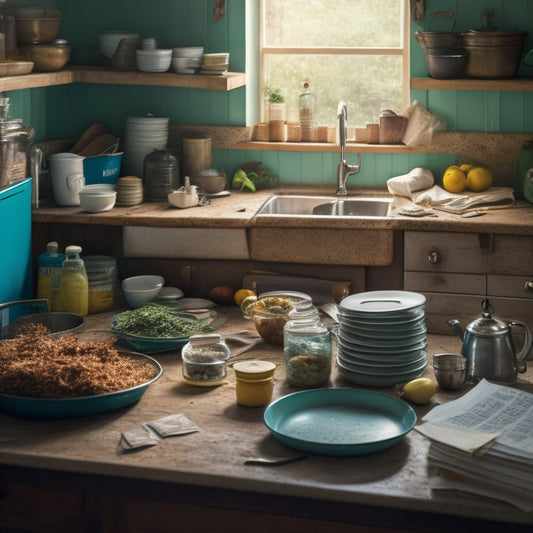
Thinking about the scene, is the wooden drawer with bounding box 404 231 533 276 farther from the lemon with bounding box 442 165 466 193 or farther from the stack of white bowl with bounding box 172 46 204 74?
the stack of white bowl with bounding box 172 46 204 74

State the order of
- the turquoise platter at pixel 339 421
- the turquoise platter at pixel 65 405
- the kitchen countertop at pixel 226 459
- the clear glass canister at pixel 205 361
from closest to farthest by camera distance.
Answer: the kitchen countertop at pixel 226 459 → the turquoise platter at pixel 339 421 → the turquoise platter at pixel 65 405 → the clear glass canister at pixel 205 361

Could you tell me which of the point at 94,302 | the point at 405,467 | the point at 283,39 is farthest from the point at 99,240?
the point at 405,467

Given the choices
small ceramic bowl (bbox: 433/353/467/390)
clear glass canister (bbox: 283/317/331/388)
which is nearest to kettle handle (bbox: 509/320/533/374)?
small ceramic bowl (bbox: 433/353/467/390)

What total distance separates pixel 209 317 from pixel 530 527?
1.67 meters

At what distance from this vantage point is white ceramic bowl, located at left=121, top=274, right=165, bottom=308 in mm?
3535

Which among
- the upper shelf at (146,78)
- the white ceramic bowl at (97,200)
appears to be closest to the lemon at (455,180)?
the upper shelf at (146,78)

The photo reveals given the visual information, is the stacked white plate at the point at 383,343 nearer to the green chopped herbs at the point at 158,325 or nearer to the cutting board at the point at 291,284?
the green chopped herbs at the point at 158,325

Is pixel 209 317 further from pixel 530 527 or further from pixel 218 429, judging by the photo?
pixel 530 527

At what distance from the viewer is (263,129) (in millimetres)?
5020

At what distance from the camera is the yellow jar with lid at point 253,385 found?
2.42 metres

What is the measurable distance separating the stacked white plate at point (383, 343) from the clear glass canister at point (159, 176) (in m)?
2.19

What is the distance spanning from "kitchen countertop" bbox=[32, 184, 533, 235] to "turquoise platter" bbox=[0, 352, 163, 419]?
5.95 ft

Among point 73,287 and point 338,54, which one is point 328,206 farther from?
point 73,287

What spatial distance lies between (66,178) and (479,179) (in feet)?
6.71
